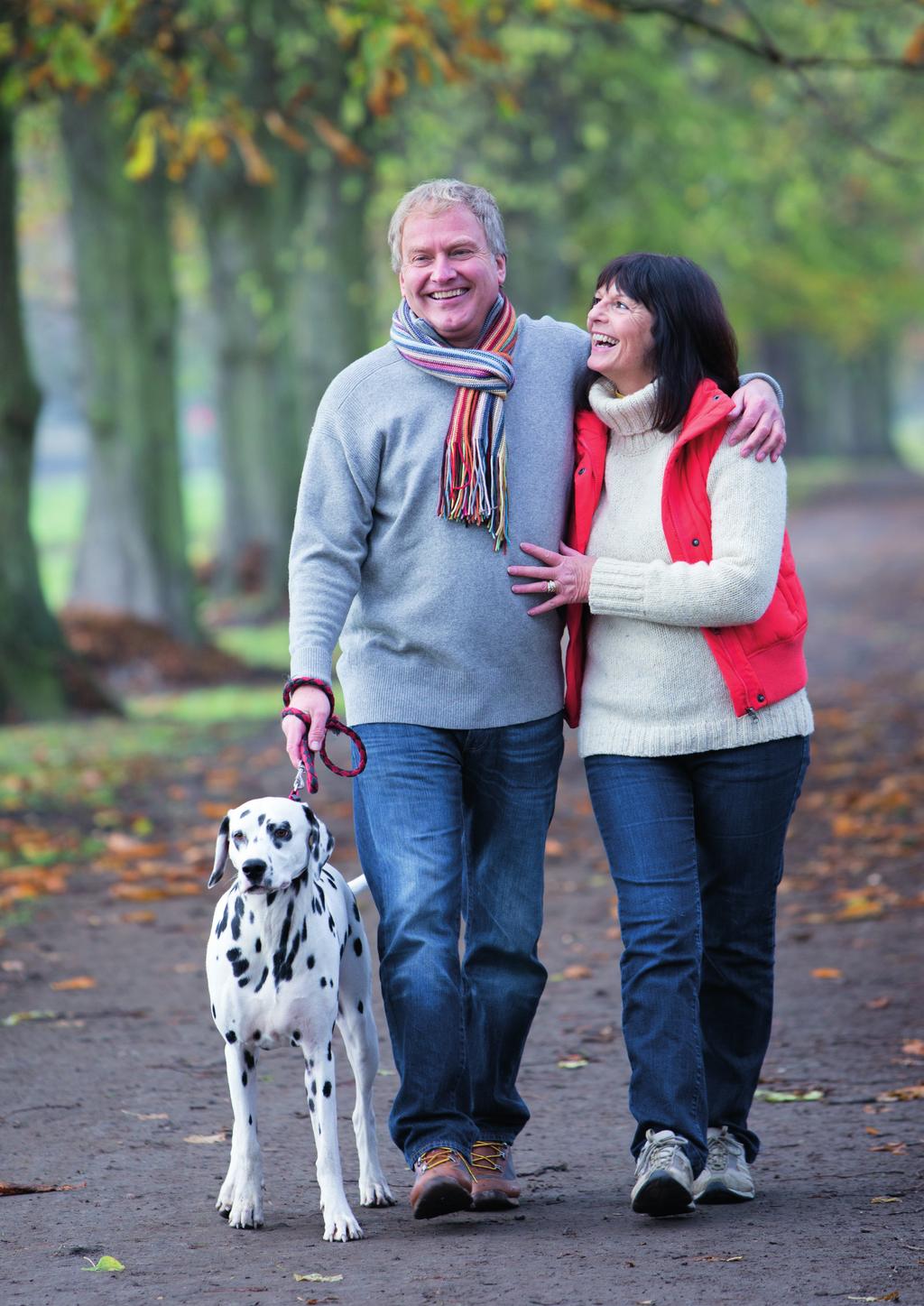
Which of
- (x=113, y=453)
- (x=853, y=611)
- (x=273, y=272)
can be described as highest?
(x=273, y=272)

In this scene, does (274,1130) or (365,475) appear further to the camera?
(274,1130)

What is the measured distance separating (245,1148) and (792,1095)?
82.7 inches

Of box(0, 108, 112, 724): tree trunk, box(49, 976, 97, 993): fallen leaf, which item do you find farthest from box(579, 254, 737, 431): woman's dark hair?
box(0, 108, 112, 724): tree trunk

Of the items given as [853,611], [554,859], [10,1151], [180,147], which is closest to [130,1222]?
[10,1151]

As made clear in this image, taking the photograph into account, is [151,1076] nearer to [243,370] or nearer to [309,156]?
[309,156]

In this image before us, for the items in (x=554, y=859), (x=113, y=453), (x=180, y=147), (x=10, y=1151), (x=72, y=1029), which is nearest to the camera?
(x=10, y=1151)

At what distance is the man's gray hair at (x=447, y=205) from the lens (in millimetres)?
4691

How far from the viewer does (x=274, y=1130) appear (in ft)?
18.4

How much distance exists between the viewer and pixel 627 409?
4.64 meters

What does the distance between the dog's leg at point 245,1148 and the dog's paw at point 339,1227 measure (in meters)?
0.20

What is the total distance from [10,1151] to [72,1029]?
151 centimetres

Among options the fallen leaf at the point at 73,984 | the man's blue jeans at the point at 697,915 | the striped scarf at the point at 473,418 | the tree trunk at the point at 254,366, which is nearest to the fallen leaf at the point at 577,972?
the fallen leaf at the point at 73,984

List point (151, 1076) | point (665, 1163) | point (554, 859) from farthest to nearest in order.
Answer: point (554, 859) → point (151, 1076) → point (665, 1163)

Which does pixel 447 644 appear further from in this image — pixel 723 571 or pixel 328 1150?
pixel 328 1150
